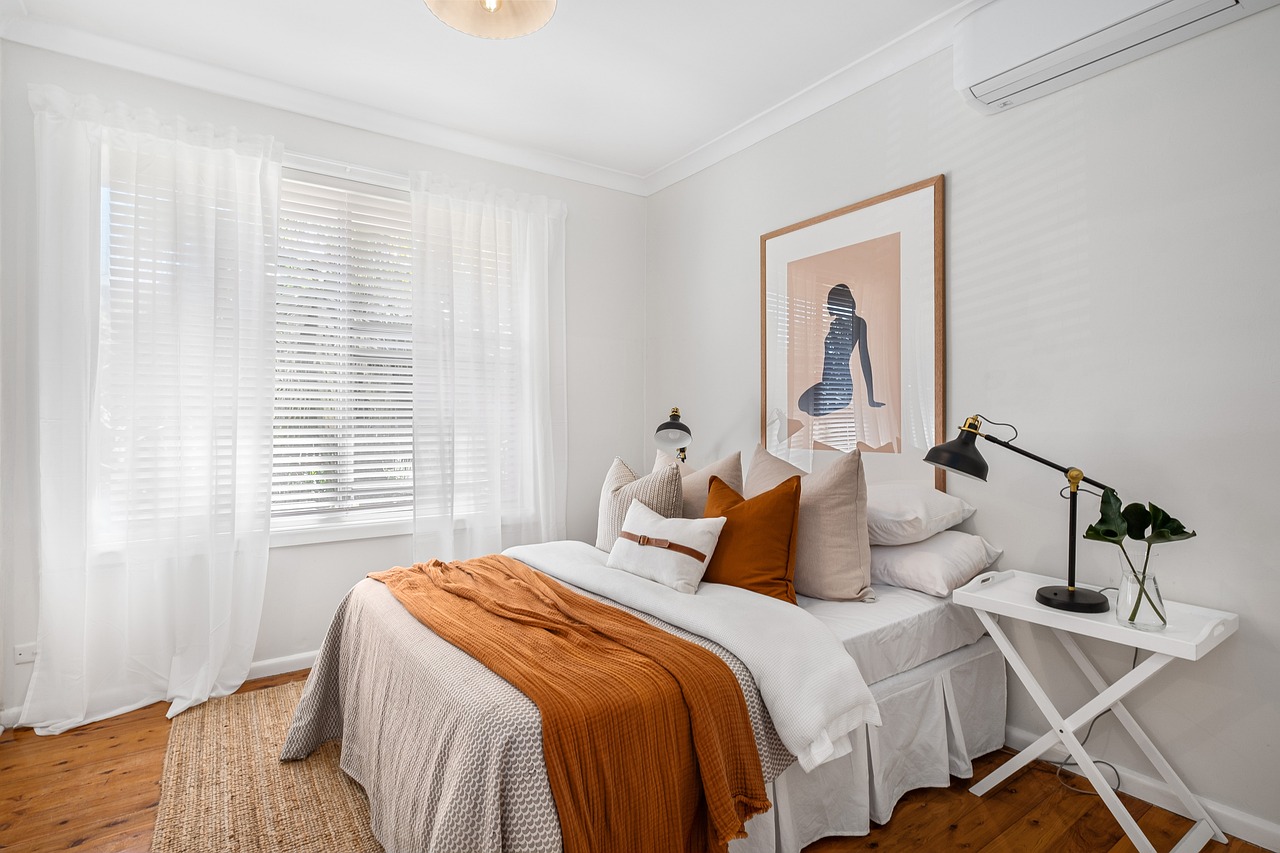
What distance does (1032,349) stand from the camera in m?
2.44

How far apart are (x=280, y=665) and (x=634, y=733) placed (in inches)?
96.3

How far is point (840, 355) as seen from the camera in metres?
3.06

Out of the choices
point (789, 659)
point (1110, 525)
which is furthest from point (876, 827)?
point (1110, 525)

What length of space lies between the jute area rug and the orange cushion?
134cm

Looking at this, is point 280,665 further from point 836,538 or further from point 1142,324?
point 1142,324

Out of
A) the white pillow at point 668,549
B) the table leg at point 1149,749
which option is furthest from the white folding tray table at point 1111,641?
the white pillow at point 668,549

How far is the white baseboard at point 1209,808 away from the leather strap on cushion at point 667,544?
1.38 meters

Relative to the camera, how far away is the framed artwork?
2732 mm

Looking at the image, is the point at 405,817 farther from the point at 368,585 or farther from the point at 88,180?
the point at 88,180

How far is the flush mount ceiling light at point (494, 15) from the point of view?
1.98m

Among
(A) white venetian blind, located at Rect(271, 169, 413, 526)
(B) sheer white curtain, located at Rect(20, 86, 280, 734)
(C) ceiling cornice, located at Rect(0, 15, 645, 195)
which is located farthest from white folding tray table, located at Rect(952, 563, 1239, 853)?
(C) ceiling cornice, located at Rect(0, 15, 645, 195)

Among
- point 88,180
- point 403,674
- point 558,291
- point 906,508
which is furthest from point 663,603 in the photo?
point 88,180

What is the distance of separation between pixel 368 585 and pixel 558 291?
202 cm

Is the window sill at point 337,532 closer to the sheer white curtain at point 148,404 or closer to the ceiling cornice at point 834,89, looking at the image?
the sheer white curtain at point 148,404
